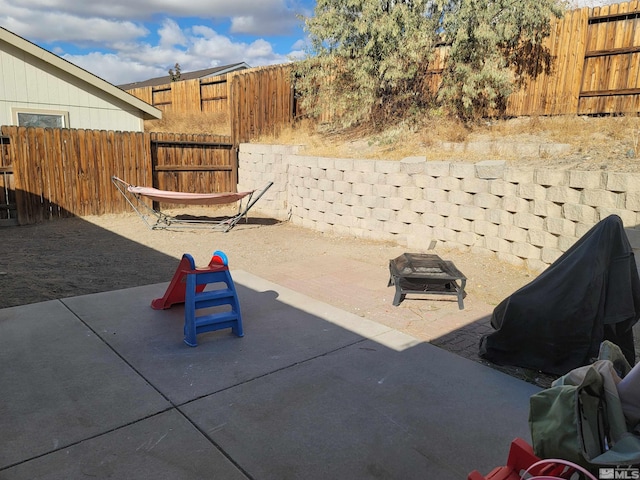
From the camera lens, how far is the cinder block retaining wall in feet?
17.2

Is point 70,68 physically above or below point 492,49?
below

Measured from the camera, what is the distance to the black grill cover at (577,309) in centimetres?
291

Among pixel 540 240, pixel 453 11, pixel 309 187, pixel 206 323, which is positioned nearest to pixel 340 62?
pixel 453 11

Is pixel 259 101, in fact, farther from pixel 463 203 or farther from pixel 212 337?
pixel 212 337

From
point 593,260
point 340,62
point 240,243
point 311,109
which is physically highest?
point 340,62

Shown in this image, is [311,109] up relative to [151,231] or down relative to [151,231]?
up

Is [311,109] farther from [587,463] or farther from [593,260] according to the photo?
[587,463]

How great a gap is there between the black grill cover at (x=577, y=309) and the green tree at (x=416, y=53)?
6547 mm

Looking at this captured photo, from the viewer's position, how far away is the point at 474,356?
3490 mm

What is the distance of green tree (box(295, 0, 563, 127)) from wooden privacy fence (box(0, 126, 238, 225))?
11.2ft

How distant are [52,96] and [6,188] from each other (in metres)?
2.98

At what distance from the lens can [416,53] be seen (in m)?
9.30

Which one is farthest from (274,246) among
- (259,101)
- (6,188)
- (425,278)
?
(259,101)

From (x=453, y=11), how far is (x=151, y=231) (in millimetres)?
7504
